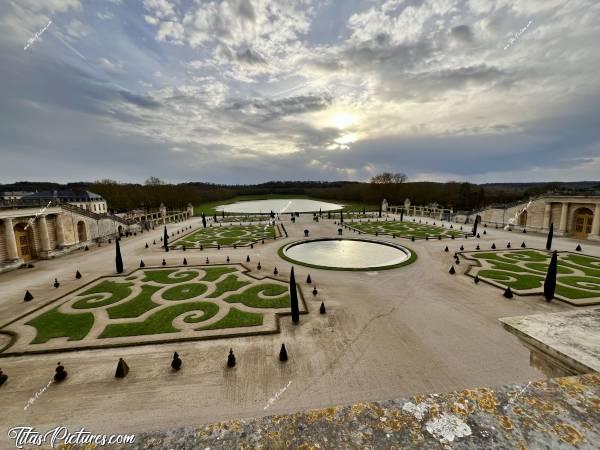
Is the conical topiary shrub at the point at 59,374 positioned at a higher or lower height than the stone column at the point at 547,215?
lower

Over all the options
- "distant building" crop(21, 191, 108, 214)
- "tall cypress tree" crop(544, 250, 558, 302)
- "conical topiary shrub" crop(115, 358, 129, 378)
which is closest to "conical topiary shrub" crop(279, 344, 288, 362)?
"conical topiary shrub" crop(115, 358, 129, 378)

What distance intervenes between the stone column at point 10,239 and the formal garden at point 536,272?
153ft

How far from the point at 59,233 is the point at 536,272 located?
55.0 m

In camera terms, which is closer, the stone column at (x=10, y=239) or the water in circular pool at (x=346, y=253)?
the stone column at (x=10, y=239)

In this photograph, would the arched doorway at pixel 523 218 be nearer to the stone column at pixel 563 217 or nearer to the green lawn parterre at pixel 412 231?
the stone column at pixel 563 217

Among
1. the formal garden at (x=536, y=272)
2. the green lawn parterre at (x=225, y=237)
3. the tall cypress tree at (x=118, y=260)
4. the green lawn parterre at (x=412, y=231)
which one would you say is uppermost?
the tall cypress tree at (x=118, y=260)

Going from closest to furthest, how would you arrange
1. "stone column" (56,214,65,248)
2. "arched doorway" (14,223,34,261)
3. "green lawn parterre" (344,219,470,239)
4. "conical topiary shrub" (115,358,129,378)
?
"conical topiary shrub" (115,358,129,378) < "arched doorway" (14,223,34,261) < "stone column" (56,214,65,248) < "green lawn parterre" (344,219,470,239)

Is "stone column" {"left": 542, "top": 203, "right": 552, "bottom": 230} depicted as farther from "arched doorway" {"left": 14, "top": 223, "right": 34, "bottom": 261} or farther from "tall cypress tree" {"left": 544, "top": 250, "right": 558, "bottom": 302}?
"arched doorway" {"left": 14, "top": 223, "right": 34, "bottom": 261}

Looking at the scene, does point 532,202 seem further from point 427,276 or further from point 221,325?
point 221,325

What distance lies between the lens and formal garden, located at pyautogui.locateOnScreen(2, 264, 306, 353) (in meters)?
15.6

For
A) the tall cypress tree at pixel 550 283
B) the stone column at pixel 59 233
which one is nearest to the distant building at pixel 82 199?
the stone column at pixel 59 233

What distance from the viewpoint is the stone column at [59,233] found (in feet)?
119

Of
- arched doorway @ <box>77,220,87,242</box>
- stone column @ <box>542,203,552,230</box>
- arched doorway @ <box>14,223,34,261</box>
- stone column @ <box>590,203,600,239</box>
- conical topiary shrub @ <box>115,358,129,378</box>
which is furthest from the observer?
stone column @ <box>542,203,552,230</box>

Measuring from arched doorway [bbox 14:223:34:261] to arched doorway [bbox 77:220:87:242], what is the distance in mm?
6555
